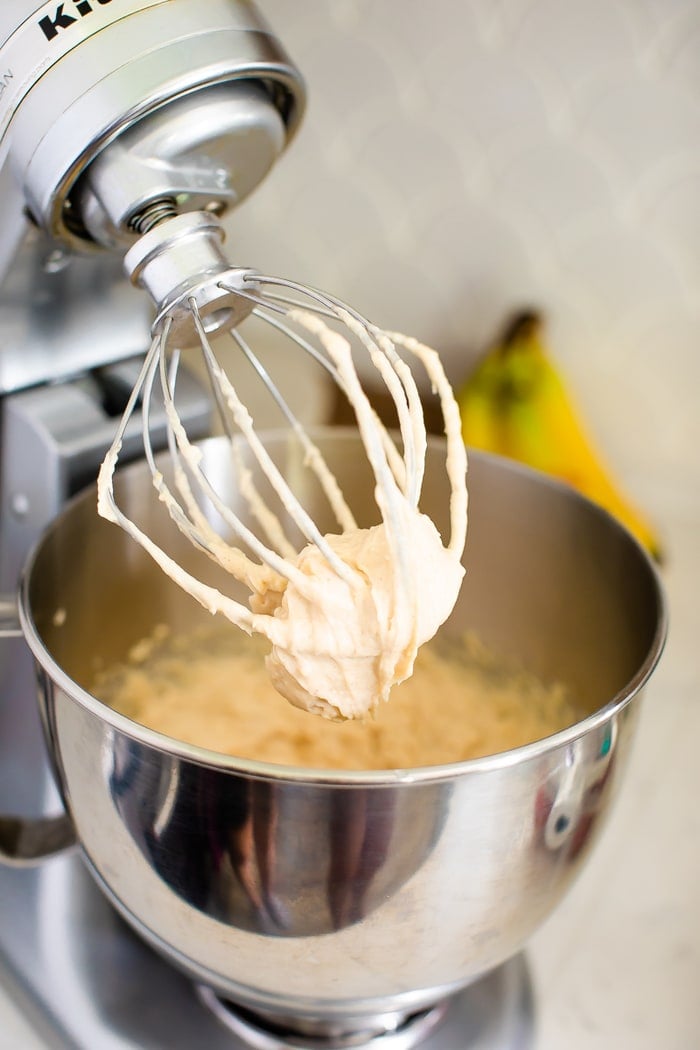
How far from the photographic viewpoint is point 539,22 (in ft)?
2.64

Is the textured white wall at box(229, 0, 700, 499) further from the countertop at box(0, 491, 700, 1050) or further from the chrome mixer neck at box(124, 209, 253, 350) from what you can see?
the chrome mixer neck at box(124, 209, 253, 350)

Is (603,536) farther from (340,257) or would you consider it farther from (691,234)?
(340,257)

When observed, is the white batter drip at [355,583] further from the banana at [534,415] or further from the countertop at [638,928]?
the banana at [534,415]

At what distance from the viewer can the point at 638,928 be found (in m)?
0.55

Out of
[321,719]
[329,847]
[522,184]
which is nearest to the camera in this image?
[329,847]

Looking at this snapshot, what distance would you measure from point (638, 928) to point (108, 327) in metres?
0.45

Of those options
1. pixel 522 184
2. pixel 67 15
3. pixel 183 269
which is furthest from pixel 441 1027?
pixel 522 184

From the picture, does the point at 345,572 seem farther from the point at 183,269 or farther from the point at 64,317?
the point at 64,317

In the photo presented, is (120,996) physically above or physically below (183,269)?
below

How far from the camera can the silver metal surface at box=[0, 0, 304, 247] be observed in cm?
39

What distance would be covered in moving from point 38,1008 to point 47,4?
45cm

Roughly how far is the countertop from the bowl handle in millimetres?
75

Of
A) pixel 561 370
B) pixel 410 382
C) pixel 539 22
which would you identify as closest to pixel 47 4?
pixel 410 382

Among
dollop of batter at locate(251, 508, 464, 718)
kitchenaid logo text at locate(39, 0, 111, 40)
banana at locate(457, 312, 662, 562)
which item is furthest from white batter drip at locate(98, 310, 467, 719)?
banana at locate(457, 312, 662, 562)
